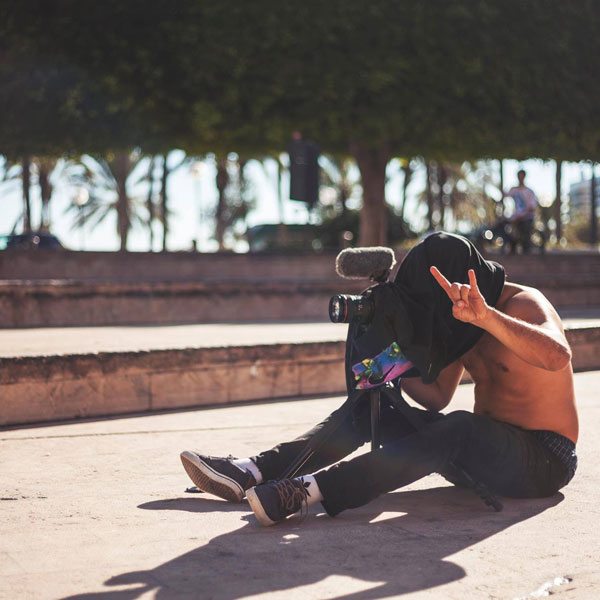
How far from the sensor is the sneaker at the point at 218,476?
3916 mm

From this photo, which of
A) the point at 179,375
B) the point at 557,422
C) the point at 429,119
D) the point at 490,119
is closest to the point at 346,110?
the point at 429,119

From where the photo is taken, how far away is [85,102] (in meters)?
19.8

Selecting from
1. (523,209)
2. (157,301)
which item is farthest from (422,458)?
(523,209)

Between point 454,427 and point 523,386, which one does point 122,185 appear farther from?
point 454,427

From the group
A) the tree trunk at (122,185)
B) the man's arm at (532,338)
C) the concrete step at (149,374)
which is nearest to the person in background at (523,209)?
the concrete step at (149,374)

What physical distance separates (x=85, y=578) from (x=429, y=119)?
18.2m

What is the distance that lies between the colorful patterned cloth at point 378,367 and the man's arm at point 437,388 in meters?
0.27

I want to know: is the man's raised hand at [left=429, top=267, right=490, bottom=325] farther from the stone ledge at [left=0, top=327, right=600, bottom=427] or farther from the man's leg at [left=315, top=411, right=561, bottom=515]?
the stone ledge at [left=0, top=327, right=600, bottom=427]

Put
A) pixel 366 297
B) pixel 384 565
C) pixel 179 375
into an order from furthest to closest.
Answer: pixel 179 375 → pixel 366 297 → pixel 384 565

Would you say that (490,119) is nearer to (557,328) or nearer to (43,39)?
(43,39)

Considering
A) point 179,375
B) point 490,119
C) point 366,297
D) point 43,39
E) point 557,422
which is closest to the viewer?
point 366,297

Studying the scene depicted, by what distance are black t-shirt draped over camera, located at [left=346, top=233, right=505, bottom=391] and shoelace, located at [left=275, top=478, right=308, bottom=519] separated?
61cm

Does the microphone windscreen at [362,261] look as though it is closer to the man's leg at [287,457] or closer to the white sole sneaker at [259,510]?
the man's leg at [287,457]

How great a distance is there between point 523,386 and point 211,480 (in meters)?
1.32
